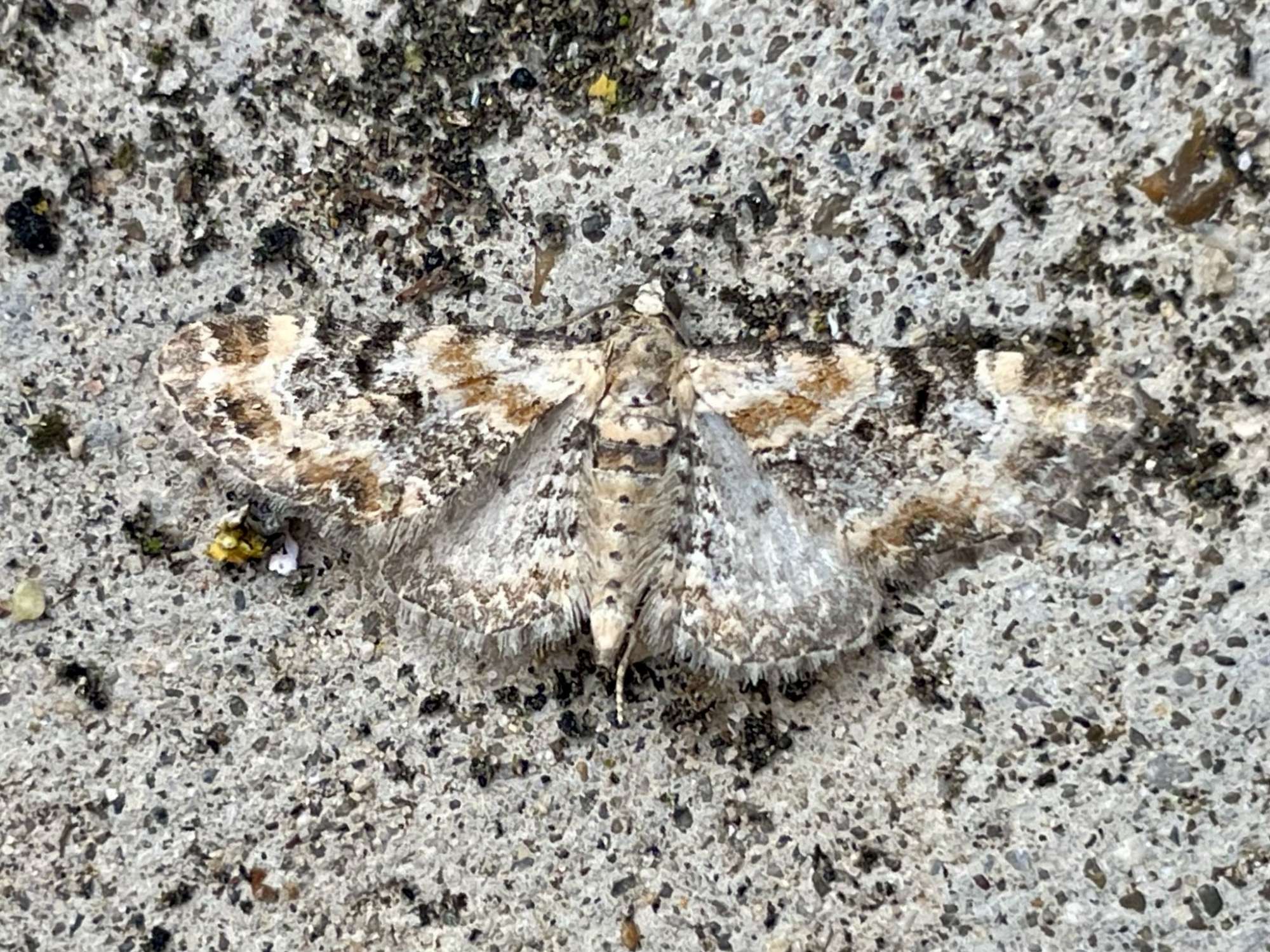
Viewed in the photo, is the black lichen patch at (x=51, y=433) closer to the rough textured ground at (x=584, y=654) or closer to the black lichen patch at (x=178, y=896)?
the rough textured ground at (x=584, y=654)

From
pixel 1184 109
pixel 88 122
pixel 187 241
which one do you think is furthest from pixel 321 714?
pixel 1184 109

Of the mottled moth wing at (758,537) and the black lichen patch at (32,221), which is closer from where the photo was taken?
the mottled moth wing at (758,537)

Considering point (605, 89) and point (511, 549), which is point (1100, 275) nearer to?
point (605, 89)

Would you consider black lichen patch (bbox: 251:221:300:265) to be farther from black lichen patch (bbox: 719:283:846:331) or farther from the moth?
black lichen patch (bbox: 719:283:846:331)

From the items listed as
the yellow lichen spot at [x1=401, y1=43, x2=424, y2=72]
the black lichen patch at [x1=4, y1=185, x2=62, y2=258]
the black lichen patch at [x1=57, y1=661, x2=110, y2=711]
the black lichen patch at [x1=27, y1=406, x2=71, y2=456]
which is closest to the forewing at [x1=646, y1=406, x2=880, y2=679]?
the yellow lichen spot at [x1=401, y1=43, x2=424, y2=72]

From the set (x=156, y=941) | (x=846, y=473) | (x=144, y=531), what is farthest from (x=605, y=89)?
(x=156, y=941)

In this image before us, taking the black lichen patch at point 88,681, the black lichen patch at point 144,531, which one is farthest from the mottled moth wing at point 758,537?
the black lichen patch at point 88,681
